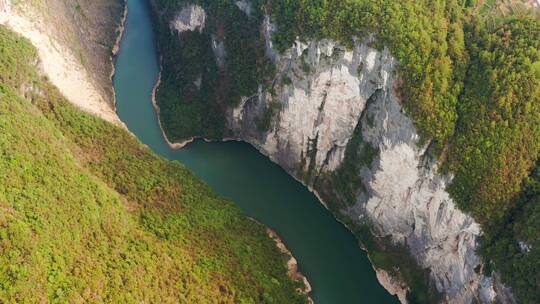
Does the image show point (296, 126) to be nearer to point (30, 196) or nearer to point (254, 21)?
point (254, 21)

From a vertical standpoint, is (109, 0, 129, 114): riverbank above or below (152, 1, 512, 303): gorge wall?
below

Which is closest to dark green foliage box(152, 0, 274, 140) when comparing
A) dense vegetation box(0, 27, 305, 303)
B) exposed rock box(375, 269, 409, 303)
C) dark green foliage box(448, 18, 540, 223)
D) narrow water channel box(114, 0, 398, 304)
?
narrow water channel box(114, 0, 398, 304)

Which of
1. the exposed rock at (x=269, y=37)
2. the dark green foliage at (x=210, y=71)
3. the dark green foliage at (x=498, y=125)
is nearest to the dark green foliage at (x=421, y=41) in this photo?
the dark green foliage at (x=498, y=125)

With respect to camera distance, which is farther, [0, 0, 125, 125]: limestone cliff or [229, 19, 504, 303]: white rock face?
[0, 0, 125, 125]: limestone cliff

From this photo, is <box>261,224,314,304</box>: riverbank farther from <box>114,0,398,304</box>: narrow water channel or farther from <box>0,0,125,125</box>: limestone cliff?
<box>0,0,125,125</box>: limestone cliff

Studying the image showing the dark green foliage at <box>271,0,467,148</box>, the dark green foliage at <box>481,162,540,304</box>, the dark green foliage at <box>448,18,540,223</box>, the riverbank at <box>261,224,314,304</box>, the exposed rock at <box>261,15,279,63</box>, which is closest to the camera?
the dark green foliage at <box>481,162,540,304</box>

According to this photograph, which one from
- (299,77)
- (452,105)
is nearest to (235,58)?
(299,77)

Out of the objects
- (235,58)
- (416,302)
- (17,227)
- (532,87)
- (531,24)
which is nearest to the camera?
(17,227)

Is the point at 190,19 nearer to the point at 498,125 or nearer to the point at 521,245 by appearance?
the point at 498,125

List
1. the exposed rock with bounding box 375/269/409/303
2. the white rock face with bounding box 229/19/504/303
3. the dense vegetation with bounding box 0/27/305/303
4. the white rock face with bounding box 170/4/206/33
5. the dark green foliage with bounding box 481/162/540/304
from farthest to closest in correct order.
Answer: the white rock face with bounding box 170/4/206/33 → the exposed rock with bounding box 375/269/409/303 → the white rock face with bounding box 229/19/504/303 → the dark green foliage with bounding box 481/162/540/304 → the dense vegetation with bounding box 0/27/305/303
